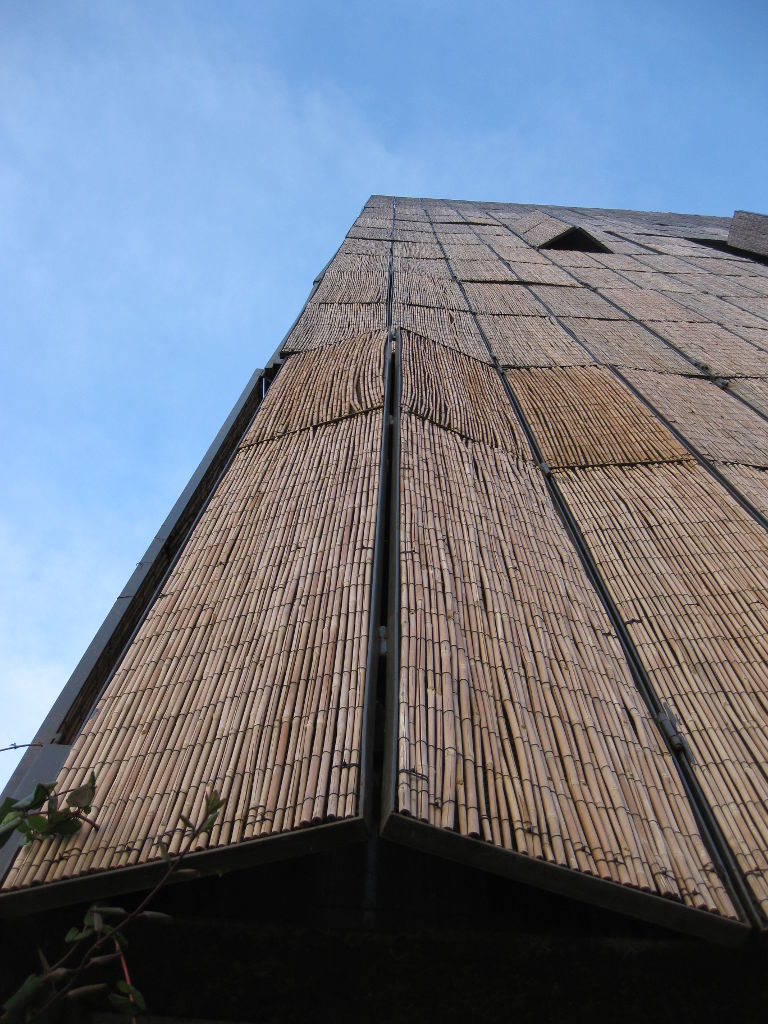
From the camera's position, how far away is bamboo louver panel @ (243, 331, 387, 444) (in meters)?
2.99

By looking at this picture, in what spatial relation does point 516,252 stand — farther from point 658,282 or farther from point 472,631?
point 472,631

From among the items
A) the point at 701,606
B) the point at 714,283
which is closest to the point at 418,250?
the point at 714,283

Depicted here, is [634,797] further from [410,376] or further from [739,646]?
[410,376]

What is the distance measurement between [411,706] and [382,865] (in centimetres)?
33

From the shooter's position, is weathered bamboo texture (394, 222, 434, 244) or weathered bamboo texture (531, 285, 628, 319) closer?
weathered bamboo texture (531, 285, 628, 319)

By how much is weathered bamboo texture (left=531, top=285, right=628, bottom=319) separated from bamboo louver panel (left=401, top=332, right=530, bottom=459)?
1.78m

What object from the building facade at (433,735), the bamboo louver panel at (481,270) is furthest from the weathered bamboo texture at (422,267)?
the building facade at (433,735)

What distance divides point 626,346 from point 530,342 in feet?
2.06

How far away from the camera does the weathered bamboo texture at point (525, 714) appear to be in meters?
1.27

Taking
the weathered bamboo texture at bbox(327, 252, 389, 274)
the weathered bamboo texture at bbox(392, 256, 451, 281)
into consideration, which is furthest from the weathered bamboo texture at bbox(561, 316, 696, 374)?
the weathered bamboo texture at bbox(327, 252, 389, 274)

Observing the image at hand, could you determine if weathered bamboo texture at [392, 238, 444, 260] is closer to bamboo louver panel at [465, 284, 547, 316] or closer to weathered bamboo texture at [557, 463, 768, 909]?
bamboo louver panel at [465, 284, 547, 316]

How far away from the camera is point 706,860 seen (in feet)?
4.42

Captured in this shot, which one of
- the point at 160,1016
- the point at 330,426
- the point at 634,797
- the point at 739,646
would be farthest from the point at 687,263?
the point at 160,1016

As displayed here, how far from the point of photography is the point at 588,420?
3330 mm
